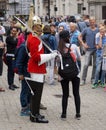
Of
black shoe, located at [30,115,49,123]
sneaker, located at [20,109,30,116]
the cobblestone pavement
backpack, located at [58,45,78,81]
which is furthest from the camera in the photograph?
sneaker, located at [20,109,30,116]

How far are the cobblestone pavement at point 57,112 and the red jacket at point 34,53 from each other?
3.40ft

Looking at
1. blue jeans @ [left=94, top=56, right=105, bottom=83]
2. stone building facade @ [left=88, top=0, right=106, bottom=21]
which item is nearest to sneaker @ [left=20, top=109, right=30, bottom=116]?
blue jeans @ [left=94, top=56, right=105, bottom=83]

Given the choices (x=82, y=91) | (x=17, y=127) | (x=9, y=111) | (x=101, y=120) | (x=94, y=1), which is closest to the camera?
(x=17, y=127)

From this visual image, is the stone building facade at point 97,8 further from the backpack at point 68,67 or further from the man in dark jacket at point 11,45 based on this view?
the backpack at point 68,67

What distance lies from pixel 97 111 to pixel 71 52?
5.78ft

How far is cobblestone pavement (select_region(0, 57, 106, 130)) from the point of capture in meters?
9.28

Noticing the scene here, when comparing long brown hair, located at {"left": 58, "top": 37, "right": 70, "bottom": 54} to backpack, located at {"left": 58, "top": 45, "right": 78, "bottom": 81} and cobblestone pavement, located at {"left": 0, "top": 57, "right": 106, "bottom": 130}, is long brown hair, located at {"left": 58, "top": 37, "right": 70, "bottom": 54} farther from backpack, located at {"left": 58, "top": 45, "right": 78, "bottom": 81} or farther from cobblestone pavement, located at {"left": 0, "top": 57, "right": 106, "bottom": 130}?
cobblestone pavement, located at {"left": 0, "top": 57, "right": 106, "bottom": 130}

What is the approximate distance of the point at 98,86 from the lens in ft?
45.1

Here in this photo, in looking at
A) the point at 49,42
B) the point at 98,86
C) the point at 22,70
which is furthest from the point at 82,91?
the point at 22,70

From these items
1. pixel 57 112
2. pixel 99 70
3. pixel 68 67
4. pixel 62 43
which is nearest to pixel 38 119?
pixel 57 112

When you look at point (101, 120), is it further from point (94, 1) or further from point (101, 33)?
point (94, 1)

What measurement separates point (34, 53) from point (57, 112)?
1781mm

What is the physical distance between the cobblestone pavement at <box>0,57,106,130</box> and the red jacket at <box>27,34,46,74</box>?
104 cm

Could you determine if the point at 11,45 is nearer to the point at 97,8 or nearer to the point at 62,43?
the point at 62,43
